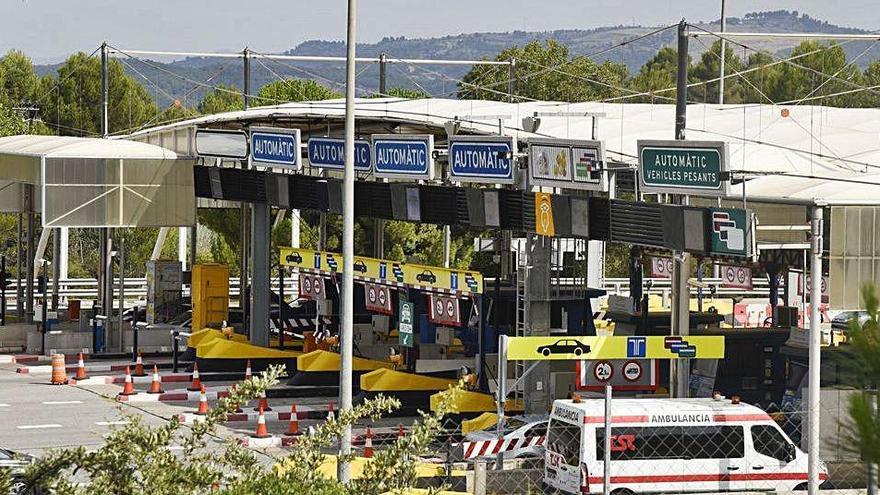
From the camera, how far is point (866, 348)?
20.2 ft

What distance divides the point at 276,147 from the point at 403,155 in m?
4.81

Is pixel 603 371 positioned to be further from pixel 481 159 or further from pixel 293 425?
pixel 293 425

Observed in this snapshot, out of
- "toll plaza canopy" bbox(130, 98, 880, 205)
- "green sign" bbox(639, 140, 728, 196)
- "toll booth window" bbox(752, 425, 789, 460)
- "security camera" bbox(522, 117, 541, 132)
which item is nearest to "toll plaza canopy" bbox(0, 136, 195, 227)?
"toll plaza canopy" bbox(130, 98, 880, 205)

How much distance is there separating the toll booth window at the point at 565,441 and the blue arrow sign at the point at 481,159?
771 centimetres

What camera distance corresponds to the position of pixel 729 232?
72.0 ft

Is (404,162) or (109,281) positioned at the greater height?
(404,162)

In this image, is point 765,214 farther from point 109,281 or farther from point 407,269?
point 109,281

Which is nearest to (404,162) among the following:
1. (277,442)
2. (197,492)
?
(277,442)

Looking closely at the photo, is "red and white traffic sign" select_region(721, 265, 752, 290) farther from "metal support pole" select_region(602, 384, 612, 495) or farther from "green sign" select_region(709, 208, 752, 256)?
"metal support pole" select_region(602, 384, 612, 495)

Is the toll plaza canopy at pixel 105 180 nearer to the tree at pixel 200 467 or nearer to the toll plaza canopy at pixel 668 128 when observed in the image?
the toll plaza canopy at pixel 668 128

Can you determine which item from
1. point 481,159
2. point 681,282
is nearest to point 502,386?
point 681,282

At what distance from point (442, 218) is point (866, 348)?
23910mm

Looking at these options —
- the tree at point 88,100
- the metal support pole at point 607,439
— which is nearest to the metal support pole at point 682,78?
the metal support pole at point 607,439

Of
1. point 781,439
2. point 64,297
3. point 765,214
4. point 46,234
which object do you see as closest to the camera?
point 781,439
